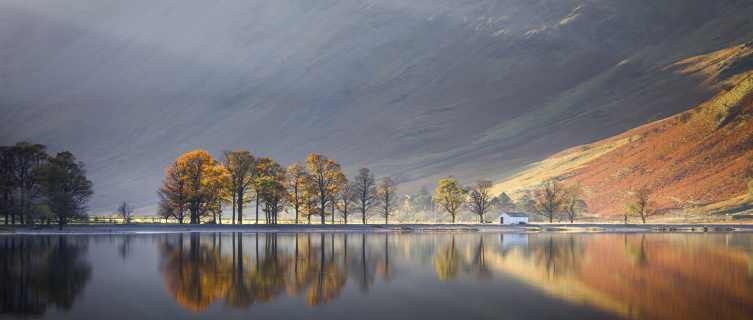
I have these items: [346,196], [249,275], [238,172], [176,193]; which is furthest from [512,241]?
[176,193]

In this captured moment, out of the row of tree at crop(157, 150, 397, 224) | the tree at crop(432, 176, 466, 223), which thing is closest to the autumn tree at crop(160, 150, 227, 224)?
the row of tree at crop(157, 150, 397, 224)

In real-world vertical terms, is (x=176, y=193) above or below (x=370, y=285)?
above

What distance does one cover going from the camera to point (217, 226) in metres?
76.8

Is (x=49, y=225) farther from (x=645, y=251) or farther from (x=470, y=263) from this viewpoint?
(x=645, y=251)

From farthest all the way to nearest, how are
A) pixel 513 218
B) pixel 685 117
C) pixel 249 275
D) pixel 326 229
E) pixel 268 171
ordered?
pixel 685 117
pixel 513 218
pixel 268 171
pixel 326 229
pixel 249 275

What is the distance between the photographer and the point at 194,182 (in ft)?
260

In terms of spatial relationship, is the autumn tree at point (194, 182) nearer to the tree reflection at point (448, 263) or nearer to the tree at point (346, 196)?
the tree at point (346, 196)

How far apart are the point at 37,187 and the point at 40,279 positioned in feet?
167

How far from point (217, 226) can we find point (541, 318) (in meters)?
65.1

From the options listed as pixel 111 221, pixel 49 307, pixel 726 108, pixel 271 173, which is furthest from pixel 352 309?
pixel 726 108

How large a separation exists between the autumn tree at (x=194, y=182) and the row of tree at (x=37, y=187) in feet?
39.3

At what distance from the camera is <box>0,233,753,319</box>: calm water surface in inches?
789

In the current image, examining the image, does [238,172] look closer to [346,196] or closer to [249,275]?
[346,196]

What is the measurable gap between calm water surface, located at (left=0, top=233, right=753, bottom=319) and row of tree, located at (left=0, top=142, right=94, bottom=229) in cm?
2852
